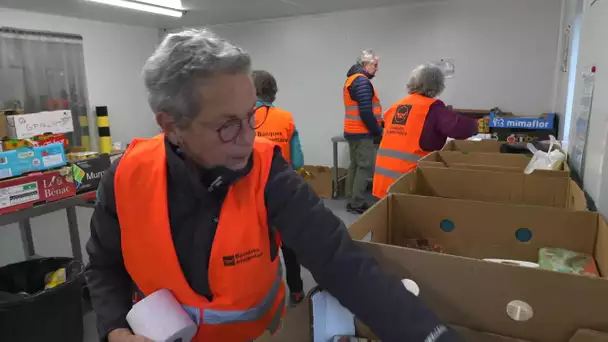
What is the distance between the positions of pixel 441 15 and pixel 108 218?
4.78 m

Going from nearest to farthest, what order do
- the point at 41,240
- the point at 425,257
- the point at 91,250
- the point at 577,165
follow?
1. the point at 425,257
2. the point at 91,250
3. the point at 577,165
4. the point at 41,240

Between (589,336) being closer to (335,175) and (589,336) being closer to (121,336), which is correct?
(121,336)

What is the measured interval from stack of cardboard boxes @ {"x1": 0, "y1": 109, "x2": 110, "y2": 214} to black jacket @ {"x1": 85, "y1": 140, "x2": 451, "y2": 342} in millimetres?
1557

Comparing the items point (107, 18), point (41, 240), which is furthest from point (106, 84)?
point (41, 240)

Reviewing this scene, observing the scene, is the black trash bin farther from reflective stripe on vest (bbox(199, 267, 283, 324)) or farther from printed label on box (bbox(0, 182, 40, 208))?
reflective stripe on vest (bbox(199, 267, 283, 324))

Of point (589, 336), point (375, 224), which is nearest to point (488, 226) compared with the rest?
point (375, 224)

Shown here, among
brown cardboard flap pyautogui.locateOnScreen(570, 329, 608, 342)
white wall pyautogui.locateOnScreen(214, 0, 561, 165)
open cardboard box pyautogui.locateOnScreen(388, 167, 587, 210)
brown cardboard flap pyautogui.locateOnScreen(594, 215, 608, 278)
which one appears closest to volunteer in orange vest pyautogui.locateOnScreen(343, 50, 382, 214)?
white wall pyautogui.locateOnScreen(214, 0, 561, 165)

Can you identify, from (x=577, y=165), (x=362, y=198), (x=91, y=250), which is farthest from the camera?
(x=362, y=198)

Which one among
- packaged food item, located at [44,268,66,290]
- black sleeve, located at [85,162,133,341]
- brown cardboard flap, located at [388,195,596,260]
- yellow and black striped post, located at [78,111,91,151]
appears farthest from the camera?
yellow and black striped post, located at [78,111,91,151]

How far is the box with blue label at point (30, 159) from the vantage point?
2.25m

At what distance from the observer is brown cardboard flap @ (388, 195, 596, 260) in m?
1.17

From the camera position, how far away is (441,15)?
492 centimetres

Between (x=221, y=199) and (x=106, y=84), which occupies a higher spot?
(x=106, y=84)

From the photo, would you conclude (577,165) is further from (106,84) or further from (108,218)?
(106,84)
